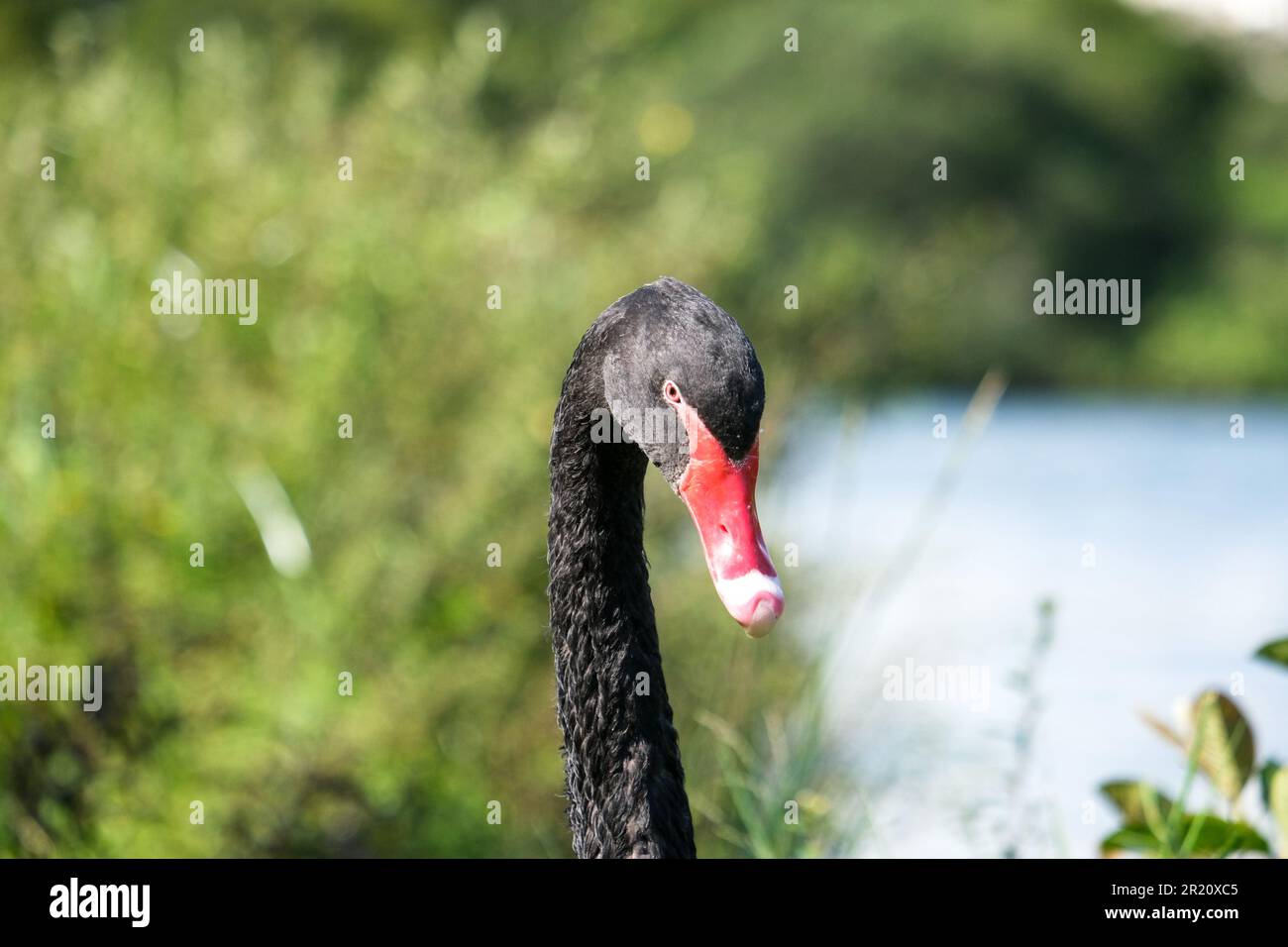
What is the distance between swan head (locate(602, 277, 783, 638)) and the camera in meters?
2.25

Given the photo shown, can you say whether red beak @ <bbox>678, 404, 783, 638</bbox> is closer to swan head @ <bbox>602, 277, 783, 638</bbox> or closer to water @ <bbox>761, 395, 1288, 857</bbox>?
swan head @ <bbox>602, 277, 783, 638</bbox>

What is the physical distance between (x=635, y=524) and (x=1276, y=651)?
1073 mm

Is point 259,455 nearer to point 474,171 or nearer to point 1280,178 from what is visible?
point 474,171

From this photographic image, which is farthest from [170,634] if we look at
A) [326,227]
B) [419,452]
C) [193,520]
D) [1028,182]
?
[1028,182]

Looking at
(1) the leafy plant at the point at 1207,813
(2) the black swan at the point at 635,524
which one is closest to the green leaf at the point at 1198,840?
(1) the leafy plant at the point at 1207,813

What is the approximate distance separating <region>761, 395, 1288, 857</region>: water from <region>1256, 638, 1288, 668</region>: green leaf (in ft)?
0.75

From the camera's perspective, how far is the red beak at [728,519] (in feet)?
7.13

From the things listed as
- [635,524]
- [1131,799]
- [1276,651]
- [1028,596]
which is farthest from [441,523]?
[1028,596]

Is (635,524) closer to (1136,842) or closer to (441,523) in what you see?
(1136,842)

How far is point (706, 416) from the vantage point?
229 cm

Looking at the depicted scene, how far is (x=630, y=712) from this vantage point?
2527 mm

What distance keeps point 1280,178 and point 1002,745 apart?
66.3 ft

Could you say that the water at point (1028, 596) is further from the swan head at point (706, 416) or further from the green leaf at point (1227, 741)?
the swan head at point (706, 416)
